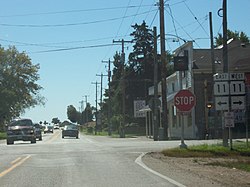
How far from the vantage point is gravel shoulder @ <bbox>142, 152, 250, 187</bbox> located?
1343 centimetres

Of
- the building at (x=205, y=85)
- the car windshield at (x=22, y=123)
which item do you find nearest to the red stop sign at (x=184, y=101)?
the building at (x=205, y=85)

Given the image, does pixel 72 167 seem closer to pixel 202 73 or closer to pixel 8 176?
pixel 8 176

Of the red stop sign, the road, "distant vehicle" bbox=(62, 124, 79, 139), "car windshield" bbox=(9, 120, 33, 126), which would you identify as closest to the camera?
the road

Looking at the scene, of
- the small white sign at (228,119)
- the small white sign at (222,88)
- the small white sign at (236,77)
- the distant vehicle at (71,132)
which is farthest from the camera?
the distant vehicle at (71,132)

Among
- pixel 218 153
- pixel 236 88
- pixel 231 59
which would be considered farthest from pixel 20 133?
pixel 236 88

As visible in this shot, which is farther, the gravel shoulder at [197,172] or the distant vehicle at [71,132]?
the distant vehicle at [71,132]

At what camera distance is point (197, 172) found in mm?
15945

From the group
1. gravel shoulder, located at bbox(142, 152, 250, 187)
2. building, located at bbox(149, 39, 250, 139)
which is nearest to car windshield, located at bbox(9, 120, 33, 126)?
building, located at bbox(149, 39, 250, 139)

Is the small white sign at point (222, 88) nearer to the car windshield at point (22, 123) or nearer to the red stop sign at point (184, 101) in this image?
the red stop sign at point (184, 101)

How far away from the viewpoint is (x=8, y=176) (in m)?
15.1

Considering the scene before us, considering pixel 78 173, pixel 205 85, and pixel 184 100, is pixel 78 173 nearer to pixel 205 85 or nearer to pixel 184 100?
pixel 184 100

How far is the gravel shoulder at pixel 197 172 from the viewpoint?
1343 centimetres

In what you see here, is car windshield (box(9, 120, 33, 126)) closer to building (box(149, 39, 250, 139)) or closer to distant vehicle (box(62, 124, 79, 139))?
building (box(149, 39, 250, 139))

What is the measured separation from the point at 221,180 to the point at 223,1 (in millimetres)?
12928
